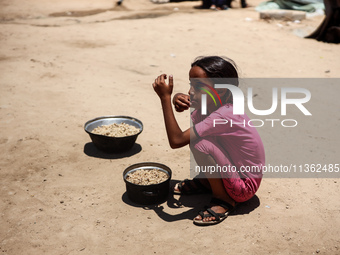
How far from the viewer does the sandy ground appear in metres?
2.84

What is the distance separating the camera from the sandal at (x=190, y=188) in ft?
11.1

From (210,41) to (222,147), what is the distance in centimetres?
538

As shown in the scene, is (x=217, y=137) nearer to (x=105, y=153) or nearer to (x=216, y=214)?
(x=216, y=214)

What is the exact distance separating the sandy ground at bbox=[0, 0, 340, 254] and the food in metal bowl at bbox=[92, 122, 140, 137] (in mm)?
228

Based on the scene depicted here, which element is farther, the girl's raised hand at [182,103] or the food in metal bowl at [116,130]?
the food in metal bowl at [116,130]

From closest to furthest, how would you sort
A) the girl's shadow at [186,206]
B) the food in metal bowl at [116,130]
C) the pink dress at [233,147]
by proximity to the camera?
the pink dress at [233,147] → the girl's shadow at [186,206] → the food in metal bowl at [116,130]

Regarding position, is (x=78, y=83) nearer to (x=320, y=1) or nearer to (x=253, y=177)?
(x=253, y=177)

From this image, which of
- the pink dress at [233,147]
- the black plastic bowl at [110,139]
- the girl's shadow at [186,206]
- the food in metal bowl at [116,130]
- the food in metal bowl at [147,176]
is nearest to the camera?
the pink dress at [233,147]

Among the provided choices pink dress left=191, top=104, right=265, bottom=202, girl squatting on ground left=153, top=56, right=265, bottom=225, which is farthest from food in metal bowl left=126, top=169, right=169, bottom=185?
pink dress left=191, top=104, right=265, bottom=202

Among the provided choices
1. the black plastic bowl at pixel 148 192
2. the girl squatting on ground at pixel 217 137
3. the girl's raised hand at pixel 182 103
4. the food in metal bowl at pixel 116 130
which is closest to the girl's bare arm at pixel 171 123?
the girl squatting on ground at pixel 217 137

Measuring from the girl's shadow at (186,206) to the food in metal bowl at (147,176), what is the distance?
0.17 metres

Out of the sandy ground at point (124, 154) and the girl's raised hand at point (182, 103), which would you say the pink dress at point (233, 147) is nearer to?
the girl's raised hand at point (182, 103)

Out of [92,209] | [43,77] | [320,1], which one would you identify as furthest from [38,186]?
[320,1]

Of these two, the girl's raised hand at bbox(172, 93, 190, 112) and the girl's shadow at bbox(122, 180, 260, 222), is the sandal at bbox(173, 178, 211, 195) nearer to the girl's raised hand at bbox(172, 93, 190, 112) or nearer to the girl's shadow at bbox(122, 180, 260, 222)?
the girl's shadow at bbox(122, 180, 260, 222)
